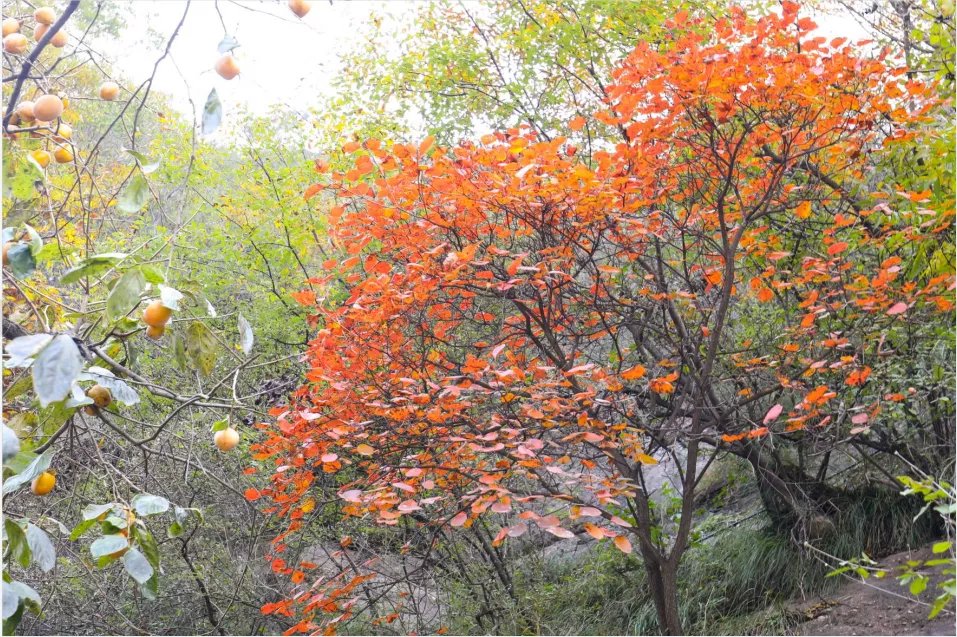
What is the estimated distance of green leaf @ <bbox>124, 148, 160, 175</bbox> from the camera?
1.28m

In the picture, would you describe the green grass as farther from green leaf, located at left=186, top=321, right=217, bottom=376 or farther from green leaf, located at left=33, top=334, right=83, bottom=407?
green leaf, located at left=33, top=334, right=83, bottom=407

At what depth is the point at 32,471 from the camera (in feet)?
4.26

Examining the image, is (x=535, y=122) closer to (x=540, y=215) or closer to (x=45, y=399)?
(x=540, y=215)

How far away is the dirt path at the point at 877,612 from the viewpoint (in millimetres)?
3123

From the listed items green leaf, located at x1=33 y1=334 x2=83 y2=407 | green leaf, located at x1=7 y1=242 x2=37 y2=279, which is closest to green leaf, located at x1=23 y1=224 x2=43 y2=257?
green leaf, located at x1=7 y1=242 x2=37 y2=279

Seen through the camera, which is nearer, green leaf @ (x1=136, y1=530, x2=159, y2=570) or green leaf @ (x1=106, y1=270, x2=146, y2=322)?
green leaf @ (x1=106, y1=270, x2=146, y2=322)

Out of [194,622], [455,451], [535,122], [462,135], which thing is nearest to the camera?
[455,451]

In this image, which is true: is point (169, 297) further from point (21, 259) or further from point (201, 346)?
point (201, 346)

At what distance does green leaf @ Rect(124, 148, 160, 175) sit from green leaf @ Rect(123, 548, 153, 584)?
59 cm

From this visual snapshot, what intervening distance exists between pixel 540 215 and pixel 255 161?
289 cm

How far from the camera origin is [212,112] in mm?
1300

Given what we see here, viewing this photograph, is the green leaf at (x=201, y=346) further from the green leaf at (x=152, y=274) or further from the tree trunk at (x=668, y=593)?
the tree trunk at (x=668, y=593)

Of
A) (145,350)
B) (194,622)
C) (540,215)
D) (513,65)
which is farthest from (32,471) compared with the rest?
(513,65)

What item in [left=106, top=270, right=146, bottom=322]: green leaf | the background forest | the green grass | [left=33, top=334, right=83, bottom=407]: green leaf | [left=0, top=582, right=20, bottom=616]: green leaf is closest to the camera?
[left=33, top=334, right=83, bottom=407]: green leaf
